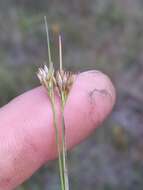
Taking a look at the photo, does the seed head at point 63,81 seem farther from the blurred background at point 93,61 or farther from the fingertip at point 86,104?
the blurred background at point 93,61

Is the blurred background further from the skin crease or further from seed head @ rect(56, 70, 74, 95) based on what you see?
seed head @ rect(56, 70, 74, 95)

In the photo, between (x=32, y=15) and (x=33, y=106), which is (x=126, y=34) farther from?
(x=33, y=106)

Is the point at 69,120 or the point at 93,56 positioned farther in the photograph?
the point at 93,56

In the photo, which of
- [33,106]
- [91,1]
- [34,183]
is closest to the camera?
[33,106]

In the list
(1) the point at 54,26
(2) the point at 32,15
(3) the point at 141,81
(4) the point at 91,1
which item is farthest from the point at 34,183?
(4) the point at 91,1

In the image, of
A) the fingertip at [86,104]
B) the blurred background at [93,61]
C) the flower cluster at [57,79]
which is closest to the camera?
the flower cluster at [57,79]

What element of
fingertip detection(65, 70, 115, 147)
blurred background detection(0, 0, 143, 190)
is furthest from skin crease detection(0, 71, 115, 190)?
blurred background detection(0, 0, 143, 190)

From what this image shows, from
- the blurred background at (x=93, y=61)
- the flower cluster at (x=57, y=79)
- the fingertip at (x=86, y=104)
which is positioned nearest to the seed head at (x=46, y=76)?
the flower cluster at (x=57, y=79)
